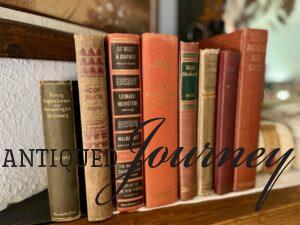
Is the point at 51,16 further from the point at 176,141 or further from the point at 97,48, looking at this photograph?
the point at 176,141

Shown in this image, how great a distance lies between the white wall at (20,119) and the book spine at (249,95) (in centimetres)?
42

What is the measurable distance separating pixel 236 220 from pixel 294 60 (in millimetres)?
616

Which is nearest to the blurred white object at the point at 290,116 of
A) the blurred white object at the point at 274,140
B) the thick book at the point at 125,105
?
the blurred white object at the point at 274,140

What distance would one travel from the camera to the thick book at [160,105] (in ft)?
1.55

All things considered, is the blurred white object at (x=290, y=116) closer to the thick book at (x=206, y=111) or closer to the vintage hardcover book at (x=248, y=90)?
the vintage hardcover book at (x=248, y=90)

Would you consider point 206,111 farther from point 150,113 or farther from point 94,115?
point 94,115

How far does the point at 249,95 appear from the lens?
0.55 m

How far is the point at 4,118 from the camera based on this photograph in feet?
1.68

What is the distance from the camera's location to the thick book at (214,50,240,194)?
0.52m

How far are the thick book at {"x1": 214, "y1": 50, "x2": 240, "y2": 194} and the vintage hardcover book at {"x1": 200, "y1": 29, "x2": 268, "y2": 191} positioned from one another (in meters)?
0.01

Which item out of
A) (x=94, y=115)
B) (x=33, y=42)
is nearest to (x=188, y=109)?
(x=94, y=115)

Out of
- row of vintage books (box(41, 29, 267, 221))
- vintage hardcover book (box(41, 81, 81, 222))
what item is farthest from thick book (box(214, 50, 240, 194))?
vintage hardcover book (box(41, 81, 81, 222))

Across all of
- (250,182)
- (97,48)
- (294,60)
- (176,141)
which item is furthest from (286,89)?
(97,48)

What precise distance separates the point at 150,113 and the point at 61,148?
0.17 m
